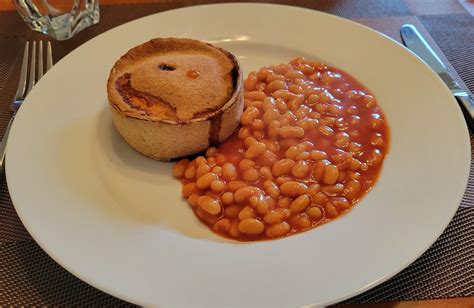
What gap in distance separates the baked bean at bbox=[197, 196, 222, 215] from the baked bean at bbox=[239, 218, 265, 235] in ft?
0.35

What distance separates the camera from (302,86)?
1.92 m

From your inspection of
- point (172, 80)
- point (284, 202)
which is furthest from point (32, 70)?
point (284, 202)

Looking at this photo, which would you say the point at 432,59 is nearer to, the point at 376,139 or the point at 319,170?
the point at 376,139

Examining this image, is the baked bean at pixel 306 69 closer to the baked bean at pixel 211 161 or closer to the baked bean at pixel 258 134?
the baked bean at pixel 258 134

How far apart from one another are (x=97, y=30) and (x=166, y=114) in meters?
1.00

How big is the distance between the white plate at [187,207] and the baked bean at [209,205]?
0.22 feet

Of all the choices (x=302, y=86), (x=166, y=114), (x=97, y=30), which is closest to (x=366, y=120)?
(x=302, y=86)

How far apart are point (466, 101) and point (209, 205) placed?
114 centimetres

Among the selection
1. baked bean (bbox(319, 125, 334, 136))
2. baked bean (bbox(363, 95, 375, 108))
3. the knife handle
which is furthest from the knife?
baked bean (bbox(319, 125, 334, 136))

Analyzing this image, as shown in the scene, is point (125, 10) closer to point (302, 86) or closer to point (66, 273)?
point (302, 86)

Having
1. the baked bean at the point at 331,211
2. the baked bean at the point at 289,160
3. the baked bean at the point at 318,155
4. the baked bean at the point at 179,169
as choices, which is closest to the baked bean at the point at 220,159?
the baked bean at the point at 289,160

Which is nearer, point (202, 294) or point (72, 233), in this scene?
point (202, 294)

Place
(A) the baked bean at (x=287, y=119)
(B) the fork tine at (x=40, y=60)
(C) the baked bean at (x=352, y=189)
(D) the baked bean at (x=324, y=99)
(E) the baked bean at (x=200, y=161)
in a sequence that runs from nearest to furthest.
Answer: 1. (C) the baked bean at (x=352, y=189)
2. (E) the baked bean at (x=200, y=161)
3. (A) the baked bean at (x=287, y=119)
4. (D) the baked bean at (x=324, y=99)
5. (B) the fork tine at (x=40, y=60)

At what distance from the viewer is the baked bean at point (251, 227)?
1.42 meters
